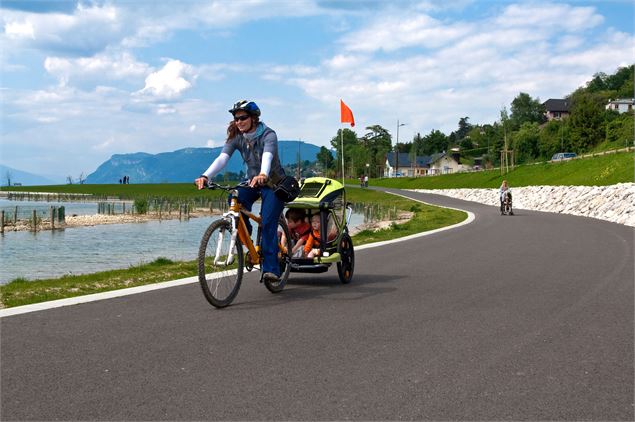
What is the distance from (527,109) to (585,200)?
145074 millimetres

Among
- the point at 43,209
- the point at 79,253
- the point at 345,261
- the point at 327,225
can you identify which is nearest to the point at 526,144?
the point at 43,209

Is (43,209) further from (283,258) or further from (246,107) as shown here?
(246,107)

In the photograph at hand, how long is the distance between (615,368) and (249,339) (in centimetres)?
285

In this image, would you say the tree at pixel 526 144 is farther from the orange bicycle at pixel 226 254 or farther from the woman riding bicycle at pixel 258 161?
the orange bicycle at pixel 226 254

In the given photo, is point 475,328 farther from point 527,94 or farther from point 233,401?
point 527,94

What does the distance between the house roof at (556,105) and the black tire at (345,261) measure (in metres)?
182

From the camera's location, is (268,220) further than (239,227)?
Yes

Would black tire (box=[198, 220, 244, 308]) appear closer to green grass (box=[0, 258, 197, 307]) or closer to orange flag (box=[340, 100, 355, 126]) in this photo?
green grass (box=[0, 258, 197, 307])

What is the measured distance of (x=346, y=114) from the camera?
1609 cm

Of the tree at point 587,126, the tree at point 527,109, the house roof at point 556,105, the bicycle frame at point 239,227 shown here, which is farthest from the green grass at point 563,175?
the house roof at point 556,105

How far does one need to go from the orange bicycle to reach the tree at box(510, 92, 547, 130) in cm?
17227

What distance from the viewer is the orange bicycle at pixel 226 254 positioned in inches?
273

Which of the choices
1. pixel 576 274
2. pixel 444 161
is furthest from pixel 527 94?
pixel 576 274

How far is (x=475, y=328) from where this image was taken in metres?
6.18
